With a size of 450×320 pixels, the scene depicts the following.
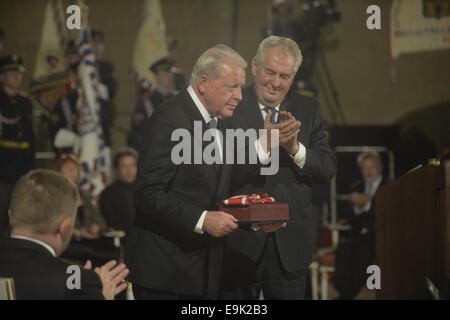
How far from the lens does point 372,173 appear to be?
438 cm

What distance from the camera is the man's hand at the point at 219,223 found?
107 inches

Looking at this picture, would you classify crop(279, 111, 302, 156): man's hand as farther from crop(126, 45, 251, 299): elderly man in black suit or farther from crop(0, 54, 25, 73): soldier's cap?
crop(0, 54, 25, 73): soldier's cap

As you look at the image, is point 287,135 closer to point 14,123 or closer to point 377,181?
point 377,181

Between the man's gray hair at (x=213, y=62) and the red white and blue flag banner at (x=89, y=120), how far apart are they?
1390 mm

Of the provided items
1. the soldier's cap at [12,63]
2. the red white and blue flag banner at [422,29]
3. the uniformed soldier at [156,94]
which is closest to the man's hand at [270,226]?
the uniformed soldier at [156,94]

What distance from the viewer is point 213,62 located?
2.96 metres

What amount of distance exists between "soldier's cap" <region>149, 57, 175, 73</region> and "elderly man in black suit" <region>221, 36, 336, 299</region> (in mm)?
875

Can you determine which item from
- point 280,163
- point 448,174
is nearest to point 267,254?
point 280,163

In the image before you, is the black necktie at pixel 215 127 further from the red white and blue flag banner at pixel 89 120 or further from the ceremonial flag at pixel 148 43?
the red white and blue flag banner at pixel 89 120

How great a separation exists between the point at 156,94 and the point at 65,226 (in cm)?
185

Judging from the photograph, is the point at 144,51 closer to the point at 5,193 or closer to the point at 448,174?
the point at 5,193

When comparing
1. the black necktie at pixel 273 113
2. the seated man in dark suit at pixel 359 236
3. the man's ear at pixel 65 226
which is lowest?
the seated man in dark suit at pixel 359 236

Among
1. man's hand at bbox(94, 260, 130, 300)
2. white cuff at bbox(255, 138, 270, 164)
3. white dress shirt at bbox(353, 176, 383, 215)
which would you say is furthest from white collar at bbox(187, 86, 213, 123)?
white dress shirt at bbox(353, 176, 383, 215)

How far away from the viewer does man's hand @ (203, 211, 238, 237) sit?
2.72 metres
